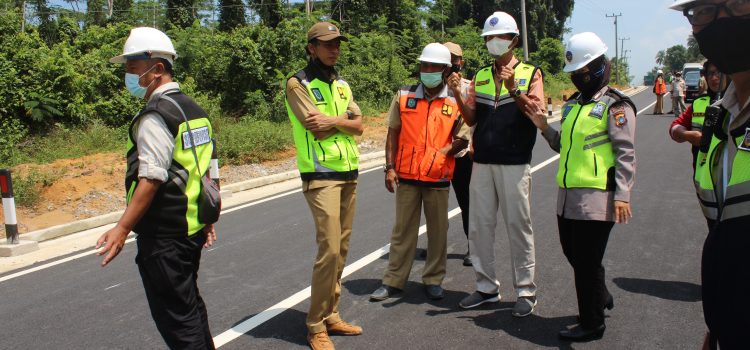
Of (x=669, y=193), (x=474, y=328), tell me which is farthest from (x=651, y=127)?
(x=474, y=328)

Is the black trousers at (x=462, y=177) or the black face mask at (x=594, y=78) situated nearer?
the black face mask at (x=594, y=78)

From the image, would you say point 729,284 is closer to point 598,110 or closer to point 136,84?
point 598,110

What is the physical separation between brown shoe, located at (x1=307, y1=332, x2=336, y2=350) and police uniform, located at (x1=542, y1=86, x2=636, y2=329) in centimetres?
171

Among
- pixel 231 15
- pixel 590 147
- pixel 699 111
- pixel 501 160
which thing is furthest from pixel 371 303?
pixel 231 15

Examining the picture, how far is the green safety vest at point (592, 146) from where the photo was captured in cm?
374

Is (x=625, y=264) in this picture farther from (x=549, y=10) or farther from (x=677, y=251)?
(x=549, y=10)

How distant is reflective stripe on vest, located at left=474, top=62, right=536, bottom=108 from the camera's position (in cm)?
427

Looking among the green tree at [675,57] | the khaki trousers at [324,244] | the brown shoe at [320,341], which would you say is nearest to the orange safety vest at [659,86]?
the khaki trousers at [324,244]

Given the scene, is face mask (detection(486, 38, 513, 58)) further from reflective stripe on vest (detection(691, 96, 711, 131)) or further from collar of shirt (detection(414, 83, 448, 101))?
reflective stripe on vest (detection(691, 96, 711, 131))

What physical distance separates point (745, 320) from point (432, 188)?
3049 mm

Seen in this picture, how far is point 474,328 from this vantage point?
4.16 metres

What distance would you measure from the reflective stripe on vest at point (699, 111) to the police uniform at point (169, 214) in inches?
144

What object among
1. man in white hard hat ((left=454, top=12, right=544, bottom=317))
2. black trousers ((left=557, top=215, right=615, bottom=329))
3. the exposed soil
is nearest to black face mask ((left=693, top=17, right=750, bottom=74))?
black trousers ((left=557, top=215, right=615, bottom=329))

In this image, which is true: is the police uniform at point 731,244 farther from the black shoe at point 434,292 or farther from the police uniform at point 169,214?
the black shoe at point 434,292
